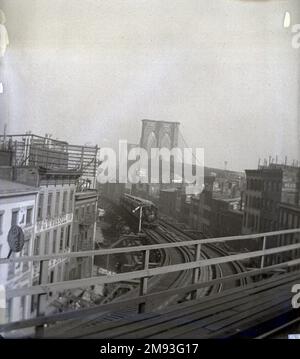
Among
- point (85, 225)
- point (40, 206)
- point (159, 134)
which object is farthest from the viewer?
point (159, 134)

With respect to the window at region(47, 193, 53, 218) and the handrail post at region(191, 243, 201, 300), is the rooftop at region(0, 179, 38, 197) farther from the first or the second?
the handrail post at region(191, 243, 201, 300)

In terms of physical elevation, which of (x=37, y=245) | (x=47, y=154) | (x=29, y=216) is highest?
(x=47, y=154)

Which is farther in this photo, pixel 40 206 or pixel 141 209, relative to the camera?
pixel 141 209

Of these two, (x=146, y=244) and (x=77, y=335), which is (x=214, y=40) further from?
(x=77, y=335)

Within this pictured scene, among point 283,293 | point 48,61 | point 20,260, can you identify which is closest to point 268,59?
point 48,61

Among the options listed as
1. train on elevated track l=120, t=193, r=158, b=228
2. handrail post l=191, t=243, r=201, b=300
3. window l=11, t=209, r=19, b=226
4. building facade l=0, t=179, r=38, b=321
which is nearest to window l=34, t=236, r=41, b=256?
building facade l=0, t=179, r=38, b=321

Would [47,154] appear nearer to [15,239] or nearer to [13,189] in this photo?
[13,189]

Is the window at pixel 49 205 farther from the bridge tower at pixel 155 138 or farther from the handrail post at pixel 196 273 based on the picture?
the handrail post at pixel 196 273

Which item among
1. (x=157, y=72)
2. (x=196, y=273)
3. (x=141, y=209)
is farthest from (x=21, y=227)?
(x=157, y=72)
